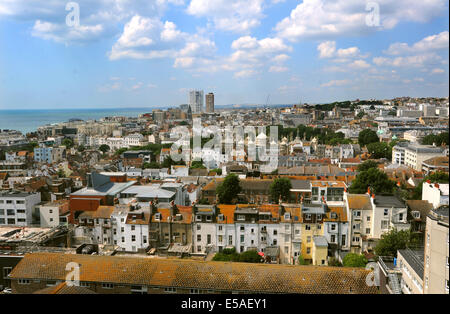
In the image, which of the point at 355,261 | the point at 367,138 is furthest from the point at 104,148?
A: the point at 355,261

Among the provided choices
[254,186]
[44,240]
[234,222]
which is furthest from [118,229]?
[254,186]

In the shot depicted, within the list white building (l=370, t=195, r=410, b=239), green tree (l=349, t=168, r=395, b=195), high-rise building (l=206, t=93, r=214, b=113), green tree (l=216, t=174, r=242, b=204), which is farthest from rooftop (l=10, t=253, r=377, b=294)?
high-rise building (l=206, t=93, r=214, b=113)

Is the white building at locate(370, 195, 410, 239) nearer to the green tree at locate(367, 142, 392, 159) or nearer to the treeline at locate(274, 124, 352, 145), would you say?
the green tree at locate(367, 142, 392, 159)

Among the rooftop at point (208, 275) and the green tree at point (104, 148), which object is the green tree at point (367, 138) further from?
the rooftop at point (208, 275)

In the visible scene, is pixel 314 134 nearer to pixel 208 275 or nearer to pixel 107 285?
pixel 208 275

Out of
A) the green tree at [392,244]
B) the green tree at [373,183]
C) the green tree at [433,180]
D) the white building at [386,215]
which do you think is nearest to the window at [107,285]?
the green tree at [392,244]

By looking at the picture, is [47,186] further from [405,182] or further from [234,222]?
[405,182]
